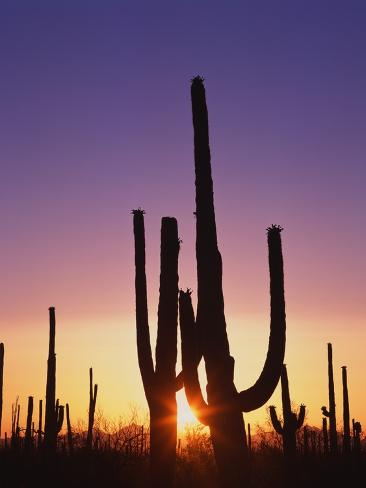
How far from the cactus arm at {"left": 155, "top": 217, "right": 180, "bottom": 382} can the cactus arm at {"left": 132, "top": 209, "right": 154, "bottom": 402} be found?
1.08 ft

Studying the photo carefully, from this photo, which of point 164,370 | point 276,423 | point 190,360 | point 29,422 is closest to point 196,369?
point 190,360

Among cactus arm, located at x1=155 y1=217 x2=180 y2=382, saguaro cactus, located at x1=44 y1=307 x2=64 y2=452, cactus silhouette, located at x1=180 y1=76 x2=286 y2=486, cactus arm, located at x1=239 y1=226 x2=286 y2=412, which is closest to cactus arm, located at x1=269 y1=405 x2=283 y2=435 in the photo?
saguaro cactus, located at x1=44 y1=307 x2=64 y2=452

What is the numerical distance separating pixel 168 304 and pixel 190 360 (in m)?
2.48

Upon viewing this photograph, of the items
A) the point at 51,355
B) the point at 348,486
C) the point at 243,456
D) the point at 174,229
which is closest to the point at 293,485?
the point at 348,486

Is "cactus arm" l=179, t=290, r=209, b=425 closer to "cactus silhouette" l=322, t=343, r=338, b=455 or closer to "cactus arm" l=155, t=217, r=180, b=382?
"cactus arm" l=155, t=217, r=180, b=382

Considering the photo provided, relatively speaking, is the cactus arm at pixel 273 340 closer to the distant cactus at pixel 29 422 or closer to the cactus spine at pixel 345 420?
the distant cactus at pixel 29 422

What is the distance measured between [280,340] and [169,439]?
3.56 metres

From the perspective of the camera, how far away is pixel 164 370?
42.9 feet

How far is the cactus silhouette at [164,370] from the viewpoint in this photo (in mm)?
12789

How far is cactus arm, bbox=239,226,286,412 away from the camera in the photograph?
33.3ft

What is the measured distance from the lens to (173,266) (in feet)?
44.2

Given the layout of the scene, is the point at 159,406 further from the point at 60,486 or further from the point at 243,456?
the point at 60,486

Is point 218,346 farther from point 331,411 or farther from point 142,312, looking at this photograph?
point 331,411

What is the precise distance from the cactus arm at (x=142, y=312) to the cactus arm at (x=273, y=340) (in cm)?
339
